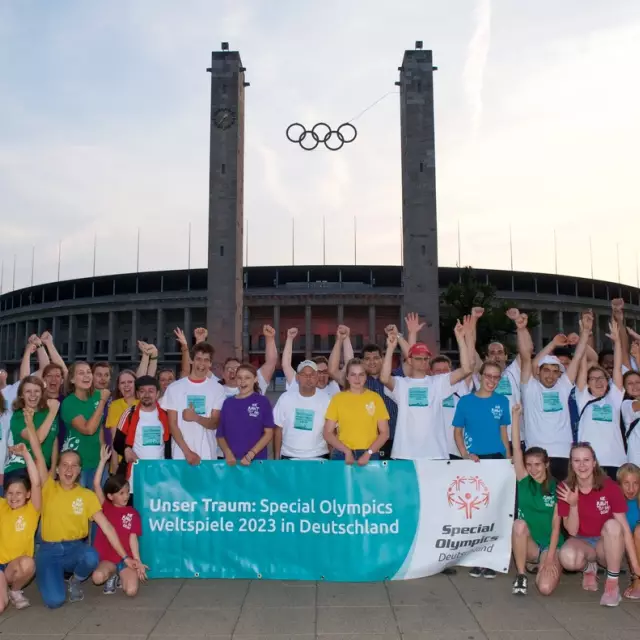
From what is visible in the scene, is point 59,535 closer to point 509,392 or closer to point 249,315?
point 509,392

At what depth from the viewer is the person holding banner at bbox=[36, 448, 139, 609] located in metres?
5.66

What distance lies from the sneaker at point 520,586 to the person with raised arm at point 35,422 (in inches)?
193

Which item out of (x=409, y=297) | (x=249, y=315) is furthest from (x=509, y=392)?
(x=249, y=315)

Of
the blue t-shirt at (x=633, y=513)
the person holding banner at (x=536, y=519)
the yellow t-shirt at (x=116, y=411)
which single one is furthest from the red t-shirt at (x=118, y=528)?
the blue t-shirt at (x=633, y=513)

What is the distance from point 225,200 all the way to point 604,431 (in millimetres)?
23224

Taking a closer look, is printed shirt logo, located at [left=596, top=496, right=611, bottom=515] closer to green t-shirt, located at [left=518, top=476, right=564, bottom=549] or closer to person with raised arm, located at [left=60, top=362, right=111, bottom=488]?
green t-shirt, located at [left=518, top=476, right=564, bottom=549]

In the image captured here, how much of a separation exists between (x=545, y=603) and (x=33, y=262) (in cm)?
8514

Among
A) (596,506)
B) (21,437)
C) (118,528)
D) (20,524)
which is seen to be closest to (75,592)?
(118,528)

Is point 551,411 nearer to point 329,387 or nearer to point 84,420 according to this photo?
point 329,387

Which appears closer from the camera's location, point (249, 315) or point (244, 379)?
point (244, 379)

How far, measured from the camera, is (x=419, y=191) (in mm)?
25500

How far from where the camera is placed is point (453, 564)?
251 inches

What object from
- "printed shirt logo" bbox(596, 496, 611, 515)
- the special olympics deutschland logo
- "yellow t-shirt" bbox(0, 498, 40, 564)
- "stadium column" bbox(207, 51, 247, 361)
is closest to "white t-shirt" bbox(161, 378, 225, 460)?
"yellow t-shirt" bbox(0, 498, 40, 564)

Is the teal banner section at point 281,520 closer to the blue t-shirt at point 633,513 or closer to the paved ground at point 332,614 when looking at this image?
the paved ground at point 332,614
